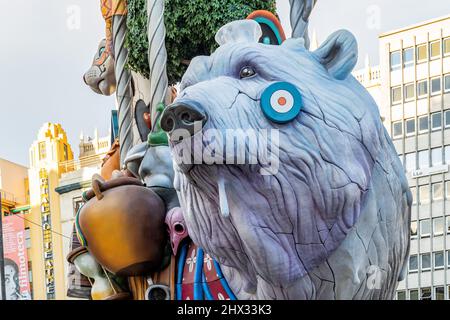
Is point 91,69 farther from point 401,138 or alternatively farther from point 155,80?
point 401,138

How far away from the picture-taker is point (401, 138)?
35.7 meters

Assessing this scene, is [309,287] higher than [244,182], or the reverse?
[244,182]

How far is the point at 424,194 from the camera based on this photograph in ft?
114

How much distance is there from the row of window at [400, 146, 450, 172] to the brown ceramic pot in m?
30.6

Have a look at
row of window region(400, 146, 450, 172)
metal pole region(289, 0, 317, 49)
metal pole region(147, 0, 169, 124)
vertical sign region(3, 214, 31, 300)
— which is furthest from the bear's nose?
row of window region(400, 146, 450, 172)

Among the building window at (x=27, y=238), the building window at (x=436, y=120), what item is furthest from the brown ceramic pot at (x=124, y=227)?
the building window at (x=436, y=120)

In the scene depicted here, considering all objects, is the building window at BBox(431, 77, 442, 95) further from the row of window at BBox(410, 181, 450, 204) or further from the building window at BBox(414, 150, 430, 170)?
the row of window at BBox(410, 181, 450, 204)

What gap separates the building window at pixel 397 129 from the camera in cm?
3584

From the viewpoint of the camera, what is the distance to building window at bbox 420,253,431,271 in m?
34.3

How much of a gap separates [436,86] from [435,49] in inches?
50.4

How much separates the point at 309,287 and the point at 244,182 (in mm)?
591

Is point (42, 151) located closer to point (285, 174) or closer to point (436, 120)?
point (436, 120)

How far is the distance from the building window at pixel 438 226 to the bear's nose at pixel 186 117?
3090 centimetres
